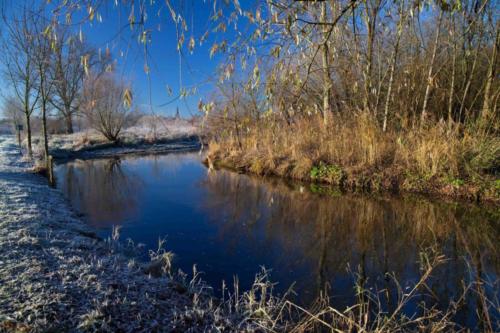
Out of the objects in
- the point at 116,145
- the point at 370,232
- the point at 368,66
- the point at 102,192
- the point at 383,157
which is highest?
the point at 368,66

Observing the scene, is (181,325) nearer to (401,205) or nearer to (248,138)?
(401,205)

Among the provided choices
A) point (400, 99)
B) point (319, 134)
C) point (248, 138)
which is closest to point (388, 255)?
point (319, 134)

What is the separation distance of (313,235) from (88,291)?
3630 millimetres

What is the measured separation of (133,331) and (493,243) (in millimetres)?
5501

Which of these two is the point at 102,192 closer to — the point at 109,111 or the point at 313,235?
the point at 313,235

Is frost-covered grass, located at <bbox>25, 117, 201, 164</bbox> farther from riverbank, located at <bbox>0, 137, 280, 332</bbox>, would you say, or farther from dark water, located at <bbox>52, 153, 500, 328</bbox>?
riverbank, located at <bbox>0, 137, 280, 332</bbox>

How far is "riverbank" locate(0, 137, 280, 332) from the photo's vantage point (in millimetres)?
2375

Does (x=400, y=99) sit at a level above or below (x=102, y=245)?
above

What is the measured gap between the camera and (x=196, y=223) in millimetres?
5980

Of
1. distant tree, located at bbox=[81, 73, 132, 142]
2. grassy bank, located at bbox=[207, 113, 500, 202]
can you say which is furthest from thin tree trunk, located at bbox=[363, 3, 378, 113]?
distant tree, located at bbox=[81, 73, 132, 142]

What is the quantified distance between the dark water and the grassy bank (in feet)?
2.34

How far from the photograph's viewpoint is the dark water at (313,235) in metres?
3.68

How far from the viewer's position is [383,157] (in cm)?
890

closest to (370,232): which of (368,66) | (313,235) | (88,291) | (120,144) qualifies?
(313,235)
